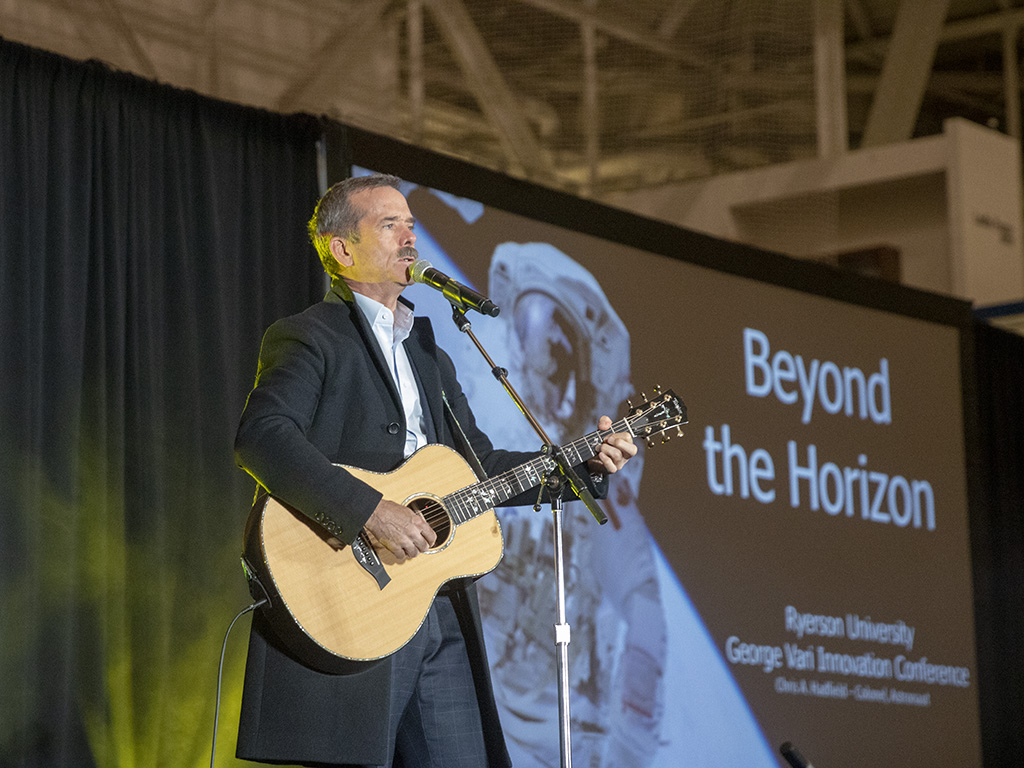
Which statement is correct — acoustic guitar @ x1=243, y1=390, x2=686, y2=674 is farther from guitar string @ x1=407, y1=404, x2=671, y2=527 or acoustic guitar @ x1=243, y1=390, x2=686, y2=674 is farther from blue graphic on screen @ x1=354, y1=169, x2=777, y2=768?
blue graphic on screen @ x1=354, y1=169, x2=777, y2=768

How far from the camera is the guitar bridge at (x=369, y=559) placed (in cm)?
262

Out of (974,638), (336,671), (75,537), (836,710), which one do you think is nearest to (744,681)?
(836,710)

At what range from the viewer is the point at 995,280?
8.64 m

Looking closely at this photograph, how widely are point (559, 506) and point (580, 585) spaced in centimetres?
237

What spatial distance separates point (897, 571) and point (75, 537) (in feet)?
13.6

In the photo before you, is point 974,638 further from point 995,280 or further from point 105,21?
point 105,21

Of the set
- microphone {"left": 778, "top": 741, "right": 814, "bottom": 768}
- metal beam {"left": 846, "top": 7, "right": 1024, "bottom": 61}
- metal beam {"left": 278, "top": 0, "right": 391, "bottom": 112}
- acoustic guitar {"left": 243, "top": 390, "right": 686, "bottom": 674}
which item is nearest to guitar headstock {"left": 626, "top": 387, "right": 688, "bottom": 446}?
acoustic guitar {"left": 243, "top": 390, "right": 686, "bottom": 674}

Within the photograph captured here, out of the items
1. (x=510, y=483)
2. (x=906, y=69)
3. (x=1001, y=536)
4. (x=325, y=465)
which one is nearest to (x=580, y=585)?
(x=510, y=483)

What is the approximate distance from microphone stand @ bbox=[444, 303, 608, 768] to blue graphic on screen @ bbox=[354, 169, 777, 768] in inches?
74.5

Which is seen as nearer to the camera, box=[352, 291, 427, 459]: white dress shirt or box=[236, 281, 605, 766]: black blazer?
box=[236, 281, 605, 766]: black blazer

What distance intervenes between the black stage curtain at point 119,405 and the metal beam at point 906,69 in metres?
5.88

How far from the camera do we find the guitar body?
251 centimetres

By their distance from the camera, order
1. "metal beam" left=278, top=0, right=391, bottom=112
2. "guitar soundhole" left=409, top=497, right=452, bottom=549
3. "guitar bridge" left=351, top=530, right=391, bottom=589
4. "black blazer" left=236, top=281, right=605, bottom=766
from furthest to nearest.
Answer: "metal beam" left=278, top=0, right=391, bottom=112
"guitar soundhole" left=409, top=497, right=452, bottom=549
"guitar bridge" left=351, top=530, right=391, bottom=589
"black blazer" left=236, top=281, right=605, bottom=766

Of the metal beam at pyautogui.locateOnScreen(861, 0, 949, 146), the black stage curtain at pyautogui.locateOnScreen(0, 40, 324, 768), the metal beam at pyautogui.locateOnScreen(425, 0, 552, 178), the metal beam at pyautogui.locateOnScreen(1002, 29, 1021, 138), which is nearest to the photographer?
the black stage curtain at pyautogui.locateOnScreen(0, 40, 324, 768)
